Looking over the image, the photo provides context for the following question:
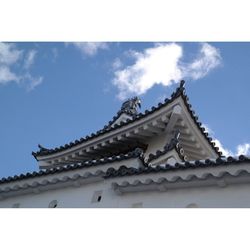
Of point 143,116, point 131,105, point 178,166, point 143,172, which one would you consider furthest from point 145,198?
point 131,105

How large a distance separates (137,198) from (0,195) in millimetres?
4979

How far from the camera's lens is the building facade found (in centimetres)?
838

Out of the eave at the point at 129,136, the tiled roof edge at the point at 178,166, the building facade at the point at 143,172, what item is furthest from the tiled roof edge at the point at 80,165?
the eave at the point at 129,136

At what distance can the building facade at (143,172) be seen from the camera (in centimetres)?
838

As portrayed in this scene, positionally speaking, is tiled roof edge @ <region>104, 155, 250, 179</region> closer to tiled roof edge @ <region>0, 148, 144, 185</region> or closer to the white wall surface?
the white wall surface

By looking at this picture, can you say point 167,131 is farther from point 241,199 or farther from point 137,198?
point 241,199

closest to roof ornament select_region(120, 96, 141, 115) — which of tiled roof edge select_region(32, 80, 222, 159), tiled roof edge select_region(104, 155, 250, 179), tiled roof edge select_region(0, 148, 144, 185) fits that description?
tiled roof edge select_region(32, 80, 222, 159)

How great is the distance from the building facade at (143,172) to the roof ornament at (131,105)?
3949mm

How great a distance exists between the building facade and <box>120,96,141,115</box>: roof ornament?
3949 millimetres

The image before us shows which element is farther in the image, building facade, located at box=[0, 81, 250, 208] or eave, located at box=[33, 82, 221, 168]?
eave, located at box=[33, 82, 221, 168]

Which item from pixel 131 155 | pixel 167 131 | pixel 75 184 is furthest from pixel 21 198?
pixel 167 131

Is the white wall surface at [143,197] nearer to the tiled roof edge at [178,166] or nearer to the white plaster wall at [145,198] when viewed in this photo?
the white plaster wall at [145,198]

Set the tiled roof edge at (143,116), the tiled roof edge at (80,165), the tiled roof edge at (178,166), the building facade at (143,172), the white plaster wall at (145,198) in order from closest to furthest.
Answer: the tiled roof edge at (178,166) → the white plaster wall at (145,198) → the building facade at (143,172) → the tiled roof edge at (80,165) → the tiled roof edge at (143,116)

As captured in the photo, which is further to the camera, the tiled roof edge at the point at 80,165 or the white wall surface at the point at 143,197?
the tiled roof edge at the point at 80,165
